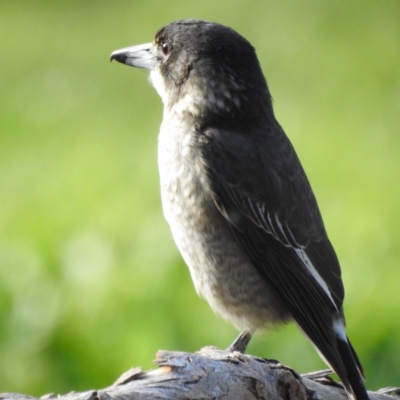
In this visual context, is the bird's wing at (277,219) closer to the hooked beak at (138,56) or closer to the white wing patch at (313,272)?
the white wing patch at (313,272)

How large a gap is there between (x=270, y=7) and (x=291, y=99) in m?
1.93

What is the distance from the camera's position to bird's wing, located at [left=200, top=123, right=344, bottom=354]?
4266 mm

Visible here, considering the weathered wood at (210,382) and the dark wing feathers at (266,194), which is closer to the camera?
the weathered wood at (210,382)

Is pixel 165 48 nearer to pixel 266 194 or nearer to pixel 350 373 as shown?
pixel 266 194

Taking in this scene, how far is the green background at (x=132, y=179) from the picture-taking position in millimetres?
5676

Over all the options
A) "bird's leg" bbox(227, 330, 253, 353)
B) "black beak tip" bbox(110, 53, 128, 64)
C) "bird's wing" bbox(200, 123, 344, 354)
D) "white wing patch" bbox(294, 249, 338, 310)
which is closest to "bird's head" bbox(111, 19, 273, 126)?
"bird's wing" bbox(200, 123, 344, 354)

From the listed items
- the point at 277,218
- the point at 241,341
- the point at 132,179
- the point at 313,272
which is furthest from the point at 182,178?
the point at 132,179

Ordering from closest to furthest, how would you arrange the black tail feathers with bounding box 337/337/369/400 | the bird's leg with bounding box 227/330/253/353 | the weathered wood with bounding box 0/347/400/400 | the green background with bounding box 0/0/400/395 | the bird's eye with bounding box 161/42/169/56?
the weathered wood with bounding box 0/347/400/400
the black tail feathers with bounding box 337/337/369/400
the bird's leg with bounding box 227/330/253/353
the bird's eye with bounding box 161/42/169/56
the green background with bounding box 0/0/400/395

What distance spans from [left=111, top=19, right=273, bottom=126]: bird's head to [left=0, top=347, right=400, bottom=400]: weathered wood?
3.83 feet

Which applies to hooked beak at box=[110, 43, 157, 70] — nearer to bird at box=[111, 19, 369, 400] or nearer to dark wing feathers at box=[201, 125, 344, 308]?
bird at box=[111, 19, 369, 400]

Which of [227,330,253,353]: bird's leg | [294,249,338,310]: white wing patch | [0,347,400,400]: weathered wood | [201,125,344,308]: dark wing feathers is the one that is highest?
[201,125,344,308]: dark wing feathers

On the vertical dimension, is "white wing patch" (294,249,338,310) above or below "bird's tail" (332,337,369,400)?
above

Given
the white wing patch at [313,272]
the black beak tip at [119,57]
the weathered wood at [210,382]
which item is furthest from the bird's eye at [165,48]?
the weathered wood at [210,382]

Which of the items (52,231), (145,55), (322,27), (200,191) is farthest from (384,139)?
(200,191)
